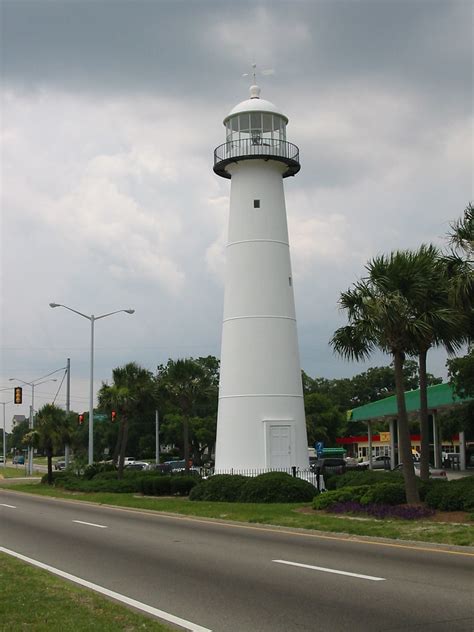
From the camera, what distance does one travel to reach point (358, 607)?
9797 mm

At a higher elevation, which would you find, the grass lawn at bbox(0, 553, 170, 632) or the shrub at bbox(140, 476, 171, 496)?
the shrub at bbox(140, 476, 171, 496)

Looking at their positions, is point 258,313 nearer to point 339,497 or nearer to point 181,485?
point 181,485

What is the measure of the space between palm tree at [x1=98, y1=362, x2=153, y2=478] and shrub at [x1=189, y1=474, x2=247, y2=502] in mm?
12716

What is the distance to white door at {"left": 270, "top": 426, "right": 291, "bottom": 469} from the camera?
108ft

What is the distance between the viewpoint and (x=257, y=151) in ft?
112

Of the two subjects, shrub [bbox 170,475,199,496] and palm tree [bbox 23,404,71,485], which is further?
palm tree [bbox 23,404,71,485]

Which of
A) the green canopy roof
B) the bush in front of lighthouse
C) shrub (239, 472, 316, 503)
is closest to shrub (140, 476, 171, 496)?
the bush in front of lighthouse

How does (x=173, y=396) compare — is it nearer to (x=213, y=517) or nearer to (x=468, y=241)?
(x=213, y=517)

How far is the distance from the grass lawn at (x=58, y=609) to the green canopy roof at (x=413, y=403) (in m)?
34.1

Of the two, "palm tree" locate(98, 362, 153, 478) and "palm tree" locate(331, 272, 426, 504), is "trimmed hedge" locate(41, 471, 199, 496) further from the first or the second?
"palm tree" locate(331, 272, 426, 504)

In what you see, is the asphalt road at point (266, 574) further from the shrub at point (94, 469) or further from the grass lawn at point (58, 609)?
the shrub at point (94, 469)

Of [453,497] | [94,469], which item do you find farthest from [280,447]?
[94,469]

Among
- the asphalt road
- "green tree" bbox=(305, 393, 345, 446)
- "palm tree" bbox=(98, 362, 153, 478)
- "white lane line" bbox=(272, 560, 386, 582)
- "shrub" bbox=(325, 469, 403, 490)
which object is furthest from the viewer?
"green tree" bbox=(305, 393, 345, 446)

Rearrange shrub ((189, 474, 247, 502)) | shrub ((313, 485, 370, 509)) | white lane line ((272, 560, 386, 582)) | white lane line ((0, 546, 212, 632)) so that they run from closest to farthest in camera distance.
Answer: white lane line ((0, 546, 212, 632)) < white lane line ((272, 560, 386, 582)) < shrub ((313, 485, 370, 509)) < shrub ((189, 474, 247, 502))
